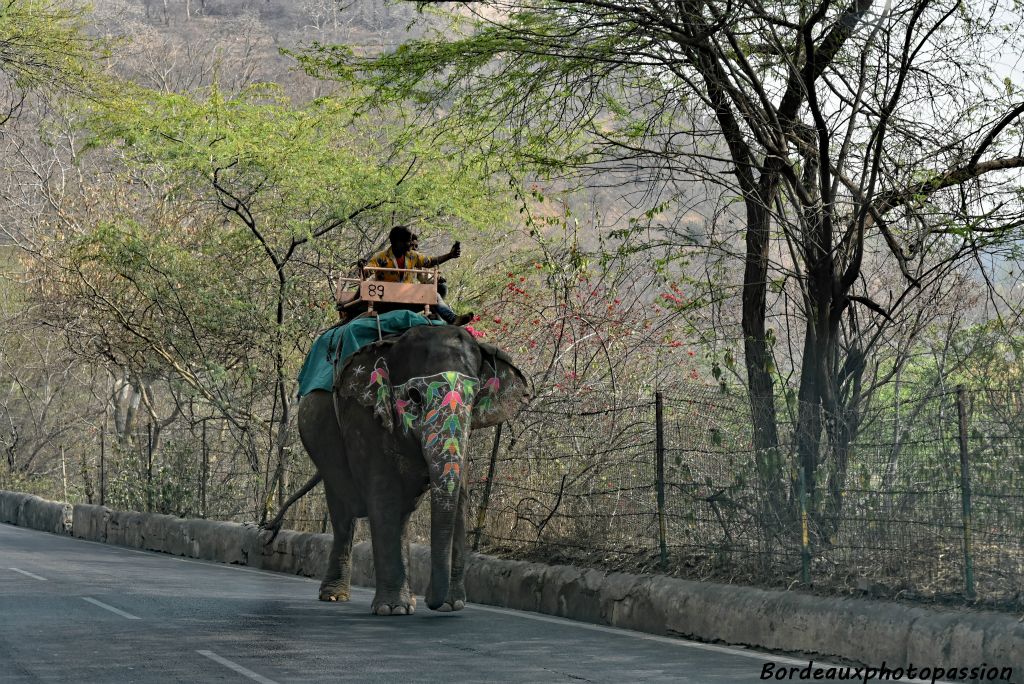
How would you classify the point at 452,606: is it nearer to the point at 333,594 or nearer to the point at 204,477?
the point at 333,594

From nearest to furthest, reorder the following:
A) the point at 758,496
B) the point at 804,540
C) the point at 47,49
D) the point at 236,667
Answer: the point at 236,667 < the point at 804,540 < the point at 758,496 < the point at 47,49

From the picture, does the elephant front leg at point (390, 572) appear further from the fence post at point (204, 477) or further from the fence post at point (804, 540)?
the fence post at point (204, 477)

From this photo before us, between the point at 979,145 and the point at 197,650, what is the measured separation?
27.7 ft

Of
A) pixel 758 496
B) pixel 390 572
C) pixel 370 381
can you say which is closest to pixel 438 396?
pixel 370 381

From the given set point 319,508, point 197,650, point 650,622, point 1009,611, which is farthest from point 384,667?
point 319,508

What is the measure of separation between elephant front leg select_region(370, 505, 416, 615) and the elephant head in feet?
1.48

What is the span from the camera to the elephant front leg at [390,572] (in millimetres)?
12812

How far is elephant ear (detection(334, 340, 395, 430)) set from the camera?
514 inches

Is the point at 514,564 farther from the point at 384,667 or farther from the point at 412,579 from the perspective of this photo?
the point at 384,667

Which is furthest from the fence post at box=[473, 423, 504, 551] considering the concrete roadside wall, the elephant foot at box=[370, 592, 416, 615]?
the elephant foot at box=[370, 592, 416, 615]

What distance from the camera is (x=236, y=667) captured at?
31.1 feet

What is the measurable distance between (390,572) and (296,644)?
7.22ft

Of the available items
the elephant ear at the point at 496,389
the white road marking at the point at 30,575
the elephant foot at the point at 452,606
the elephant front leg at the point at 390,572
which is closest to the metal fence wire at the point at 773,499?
the elephant ear at the point at 496,389

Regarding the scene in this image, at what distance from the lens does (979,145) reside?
43.3 ft
